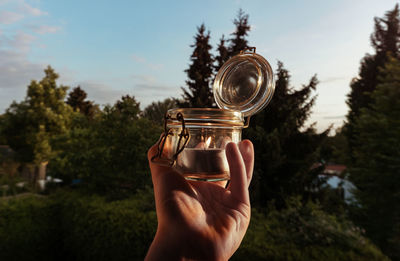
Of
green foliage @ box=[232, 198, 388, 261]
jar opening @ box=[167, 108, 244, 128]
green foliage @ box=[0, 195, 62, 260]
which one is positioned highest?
jar opening @ box=[167, 108, 244, 128]

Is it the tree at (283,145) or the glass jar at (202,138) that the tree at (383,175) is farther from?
the glass jar at (202,138)

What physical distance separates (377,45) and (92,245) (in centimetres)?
2721

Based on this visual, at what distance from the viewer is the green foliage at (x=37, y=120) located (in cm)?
2103

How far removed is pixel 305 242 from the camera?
457cm

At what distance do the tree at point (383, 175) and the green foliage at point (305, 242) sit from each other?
5411 millimetres

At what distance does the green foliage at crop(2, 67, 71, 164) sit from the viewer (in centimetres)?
2103

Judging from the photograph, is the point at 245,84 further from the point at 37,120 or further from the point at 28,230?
the point at 37,120

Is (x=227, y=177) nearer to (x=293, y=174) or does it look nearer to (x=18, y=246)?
(x=293, y=174)

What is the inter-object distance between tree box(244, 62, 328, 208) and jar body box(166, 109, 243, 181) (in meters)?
4.91

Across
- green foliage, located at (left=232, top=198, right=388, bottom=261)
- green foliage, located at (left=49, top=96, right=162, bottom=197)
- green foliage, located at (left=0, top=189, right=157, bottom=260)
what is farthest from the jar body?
green foliage, located at (left=49, top=96, right=162, bottom=197)

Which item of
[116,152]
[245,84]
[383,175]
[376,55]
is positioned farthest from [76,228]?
[376,55]

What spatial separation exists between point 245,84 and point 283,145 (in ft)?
19.2

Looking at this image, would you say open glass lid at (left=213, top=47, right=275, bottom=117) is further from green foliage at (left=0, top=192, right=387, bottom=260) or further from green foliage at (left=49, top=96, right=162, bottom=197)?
green foliage at (left=49, top=96, right=162, bottom=197)

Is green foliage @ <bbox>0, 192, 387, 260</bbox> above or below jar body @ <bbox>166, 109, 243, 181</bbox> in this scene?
below
